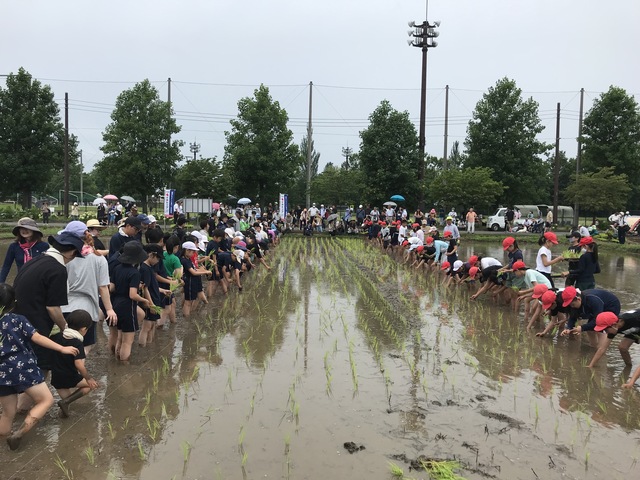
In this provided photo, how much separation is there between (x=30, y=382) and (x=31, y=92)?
98.9 feet

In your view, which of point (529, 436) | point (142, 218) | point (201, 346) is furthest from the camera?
point (142, 218)

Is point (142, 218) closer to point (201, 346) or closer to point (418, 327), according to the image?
point (201, 346)

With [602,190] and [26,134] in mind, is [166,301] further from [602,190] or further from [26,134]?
[602,190]

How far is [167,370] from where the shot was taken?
5.50m

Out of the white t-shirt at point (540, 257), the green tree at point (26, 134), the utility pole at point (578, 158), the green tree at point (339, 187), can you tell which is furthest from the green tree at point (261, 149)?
the white t-shirt at point (540, 257)

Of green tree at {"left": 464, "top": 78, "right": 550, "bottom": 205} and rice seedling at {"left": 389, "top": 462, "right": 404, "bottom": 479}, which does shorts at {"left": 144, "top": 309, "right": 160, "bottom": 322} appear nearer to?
rice seedling at {"left": 389, "top": 462, "right": 404, "bottom": 479}

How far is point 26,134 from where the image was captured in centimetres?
2844

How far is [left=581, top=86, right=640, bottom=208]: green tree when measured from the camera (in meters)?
33.8

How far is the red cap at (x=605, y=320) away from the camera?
5754mm

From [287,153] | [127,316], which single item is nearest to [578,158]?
[287,153]

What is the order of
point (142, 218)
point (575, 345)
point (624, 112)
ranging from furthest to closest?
1. point (624, 112)
2. point (142, 218)
3. point (575, 345)

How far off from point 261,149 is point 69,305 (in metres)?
23.2

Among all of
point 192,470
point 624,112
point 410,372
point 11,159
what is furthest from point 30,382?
point 624,112

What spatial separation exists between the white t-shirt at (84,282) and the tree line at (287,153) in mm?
22489
